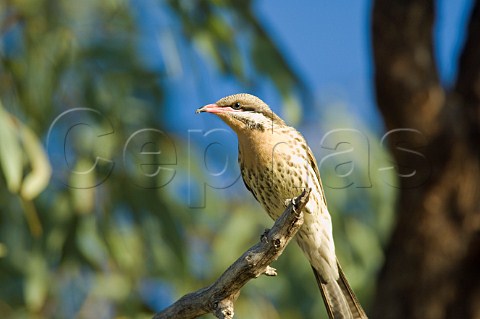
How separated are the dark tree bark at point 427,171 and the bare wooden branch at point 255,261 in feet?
8.43

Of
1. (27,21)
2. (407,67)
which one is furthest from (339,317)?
(27,21)

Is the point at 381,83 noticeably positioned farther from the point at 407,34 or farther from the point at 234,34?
the point at 234,34

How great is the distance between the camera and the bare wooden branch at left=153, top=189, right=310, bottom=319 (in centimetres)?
309

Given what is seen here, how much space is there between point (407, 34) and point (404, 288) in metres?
1.53

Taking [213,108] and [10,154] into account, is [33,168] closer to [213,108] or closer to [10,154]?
[10,154]

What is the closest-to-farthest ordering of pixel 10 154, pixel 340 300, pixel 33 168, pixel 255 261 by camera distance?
pixel 255 261, pixel 340 300, pixel 10 154, pixel 33 168

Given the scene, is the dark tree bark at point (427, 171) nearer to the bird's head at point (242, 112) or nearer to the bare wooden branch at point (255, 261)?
the bird's head at point (242, 112)

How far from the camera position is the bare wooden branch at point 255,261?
3088 mm

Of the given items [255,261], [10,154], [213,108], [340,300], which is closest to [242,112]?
[213,108]

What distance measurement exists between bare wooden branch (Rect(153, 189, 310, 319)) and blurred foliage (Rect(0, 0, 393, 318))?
2393 millimetres

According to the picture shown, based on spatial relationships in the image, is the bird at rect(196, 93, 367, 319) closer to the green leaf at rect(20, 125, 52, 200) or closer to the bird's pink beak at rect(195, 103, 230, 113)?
the bird's pink beak at rect(195, 103, 230, 113)

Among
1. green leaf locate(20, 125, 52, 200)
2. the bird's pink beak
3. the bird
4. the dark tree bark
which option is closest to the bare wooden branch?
the bird

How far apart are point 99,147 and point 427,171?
1.98 metres

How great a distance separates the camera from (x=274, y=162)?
371 cm
